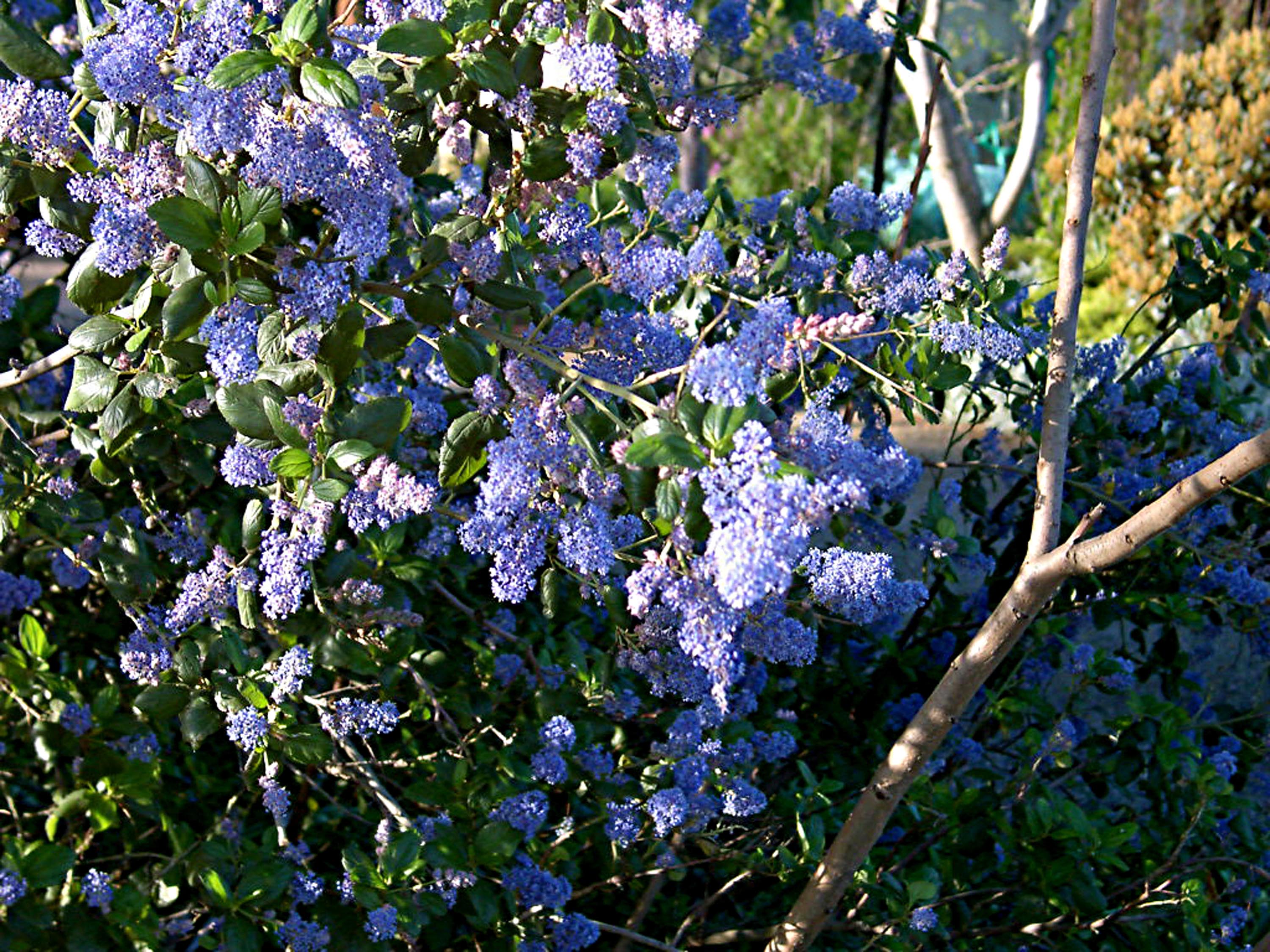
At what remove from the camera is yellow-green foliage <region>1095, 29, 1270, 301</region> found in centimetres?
794

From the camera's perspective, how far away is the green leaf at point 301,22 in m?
1.45

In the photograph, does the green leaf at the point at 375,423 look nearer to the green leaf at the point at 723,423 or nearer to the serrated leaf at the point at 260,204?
the serrated leaf at the point at 260,204

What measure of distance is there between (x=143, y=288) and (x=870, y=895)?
1.45 meters

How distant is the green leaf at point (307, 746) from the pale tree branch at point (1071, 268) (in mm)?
985

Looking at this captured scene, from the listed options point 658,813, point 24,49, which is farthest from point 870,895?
point 24,49

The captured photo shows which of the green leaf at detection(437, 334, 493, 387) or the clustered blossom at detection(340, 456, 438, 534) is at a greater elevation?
the green leaf at detection(437, 334, 493, 387)

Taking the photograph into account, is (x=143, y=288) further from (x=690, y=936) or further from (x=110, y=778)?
(x=690, y=936)

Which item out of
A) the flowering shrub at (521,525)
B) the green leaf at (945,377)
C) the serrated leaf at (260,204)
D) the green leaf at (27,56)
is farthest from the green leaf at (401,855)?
the green leaf at (27,56)

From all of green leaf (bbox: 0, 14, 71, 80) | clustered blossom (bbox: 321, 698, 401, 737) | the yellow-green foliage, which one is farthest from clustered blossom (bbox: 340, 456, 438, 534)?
the yellow-green foliage

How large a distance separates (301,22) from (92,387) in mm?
598

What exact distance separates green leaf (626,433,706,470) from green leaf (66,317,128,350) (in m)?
0.81

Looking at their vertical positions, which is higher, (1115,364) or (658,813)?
(1115,364)

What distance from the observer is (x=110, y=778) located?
2.12 metres

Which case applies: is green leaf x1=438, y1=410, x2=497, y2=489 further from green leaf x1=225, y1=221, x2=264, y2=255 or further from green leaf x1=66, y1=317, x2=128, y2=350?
Result: green leaf x1=66, y1=317, x2=128, y2=350
